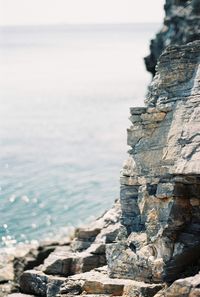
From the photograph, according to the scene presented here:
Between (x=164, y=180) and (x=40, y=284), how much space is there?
11942 mm

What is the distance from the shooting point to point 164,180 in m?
34.1

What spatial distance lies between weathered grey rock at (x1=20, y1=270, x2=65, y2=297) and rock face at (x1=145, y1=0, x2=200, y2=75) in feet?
136

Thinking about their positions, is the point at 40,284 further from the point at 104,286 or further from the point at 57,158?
the point at 57,158

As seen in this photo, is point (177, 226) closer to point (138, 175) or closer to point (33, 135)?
point (138, 175)

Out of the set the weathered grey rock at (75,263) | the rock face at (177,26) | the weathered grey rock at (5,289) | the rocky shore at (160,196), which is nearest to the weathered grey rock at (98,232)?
the weathered grey rock at (75,263)

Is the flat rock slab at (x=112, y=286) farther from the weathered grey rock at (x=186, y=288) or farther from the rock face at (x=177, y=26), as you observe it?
the rock face at (x=177, y=26)

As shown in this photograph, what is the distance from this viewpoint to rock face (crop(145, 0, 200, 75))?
77.6 meters

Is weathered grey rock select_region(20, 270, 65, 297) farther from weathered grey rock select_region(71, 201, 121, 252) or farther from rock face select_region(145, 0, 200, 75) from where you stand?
rock face select_region(145, 0, 200, 75)

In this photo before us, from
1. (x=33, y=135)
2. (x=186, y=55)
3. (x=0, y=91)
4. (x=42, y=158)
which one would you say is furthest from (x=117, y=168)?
(x=0, y=91)

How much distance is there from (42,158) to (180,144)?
68586mm

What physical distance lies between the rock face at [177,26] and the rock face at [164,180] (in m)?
40.2

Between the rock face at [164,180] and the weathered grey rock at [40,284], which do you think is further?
the weathered grey rock at [40,284]

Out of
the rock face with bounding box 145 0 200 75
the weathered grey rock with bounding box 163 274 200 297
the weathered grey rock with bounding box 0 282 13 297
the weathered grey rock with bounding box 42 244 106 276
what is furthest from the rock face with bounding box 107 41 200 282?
the rock face with bounding box 145 0 200 75

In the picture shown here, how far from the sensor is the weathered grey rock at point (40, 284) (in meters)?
39.3
